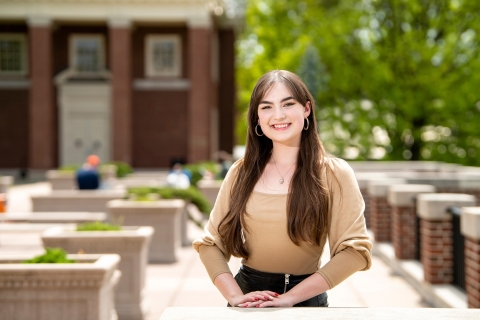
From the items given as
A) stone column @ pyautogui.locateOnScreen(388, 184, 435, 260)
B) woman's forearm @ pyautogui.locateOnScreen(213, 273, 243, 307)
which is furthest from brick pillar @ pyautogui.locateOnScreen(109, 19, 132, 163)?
woman's forearm @ pyautogui.locateOnScreen(213, 273, 243, 307)

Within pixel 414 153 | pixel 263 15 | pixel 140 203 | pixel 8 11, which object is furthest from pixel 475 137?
pixel 140 203

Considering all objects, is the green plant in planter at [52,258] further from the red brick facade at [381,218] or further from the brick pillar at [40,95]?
the brick pillar at [40,95]

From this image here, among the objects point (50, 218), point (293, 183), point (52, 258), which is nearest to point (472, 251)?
point (52, 258)

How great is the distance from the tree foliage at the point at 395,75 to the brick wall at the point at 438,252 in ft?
76.3

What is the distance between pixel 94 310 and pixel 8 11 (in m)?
31.7

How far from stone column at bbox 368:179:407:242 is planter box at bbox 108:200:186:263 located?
3761 millimetres

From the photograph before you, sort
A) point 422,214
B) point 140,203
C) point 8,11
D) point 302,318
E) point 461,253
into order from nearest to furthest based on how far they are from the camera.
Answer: point 302,318
point 461,253
point 422,214
point 140,203
point 8,11

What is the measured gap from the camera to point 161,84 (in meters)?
36.1

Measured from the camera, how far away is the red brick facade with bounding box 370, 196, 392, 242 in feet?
44.0

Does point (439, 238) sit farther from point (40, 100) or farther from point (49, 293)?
point (40, 100)

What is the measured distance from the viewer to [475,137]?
117 ft

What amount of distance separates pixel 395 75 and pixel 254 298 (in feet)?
108

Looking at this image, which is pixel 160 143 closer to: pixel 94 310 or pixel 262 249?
pixel 94 310

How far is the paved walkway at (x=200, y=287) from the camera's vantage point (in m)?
8.94
